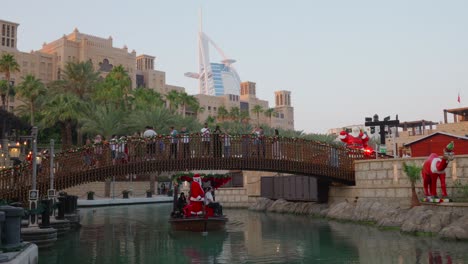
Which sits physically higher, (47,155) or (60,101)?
(60,101)

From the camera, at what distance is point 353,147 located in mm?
28688

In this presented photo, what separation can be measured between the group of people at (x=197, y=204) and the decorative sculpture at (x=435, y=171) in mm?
9415

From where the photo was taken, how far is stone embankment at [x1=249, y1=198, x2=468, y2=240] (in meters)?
17.6

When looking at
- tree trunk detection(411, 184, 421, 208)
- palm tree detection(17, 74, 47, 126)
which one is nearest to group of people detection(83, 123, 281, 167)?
tree trunk detection(411, 184, 421, 208)

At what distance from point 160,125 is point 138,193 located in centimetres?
1203

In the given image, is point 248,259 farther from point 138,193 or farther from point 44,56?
point 44,56

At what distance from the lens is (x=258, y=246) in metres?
17.4

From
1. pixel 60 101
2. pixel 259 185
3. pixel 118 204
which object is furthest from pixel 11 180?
pixel 60 101

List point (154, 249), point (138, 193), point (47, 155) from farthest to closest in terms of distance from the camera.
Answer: point (138, 193) < point (47, 155) < point (154, 249)

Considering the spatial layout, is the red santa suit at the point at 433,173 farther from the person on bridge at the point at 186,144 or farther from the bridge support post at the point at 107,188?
the bridge support post at the point at 107,188

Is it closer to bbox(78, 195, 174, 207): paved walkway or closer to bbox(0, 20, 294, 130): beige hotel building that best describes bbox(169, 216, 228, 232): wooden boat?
bbox(78, 195, 174, 207): paved walkway

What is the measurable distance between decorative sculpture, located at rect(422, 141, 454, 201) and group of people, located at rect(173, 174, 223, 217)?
9.42m

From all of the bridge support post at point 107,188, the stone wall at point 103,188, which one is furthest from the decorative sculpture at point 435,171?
the stone wall at point 103,188

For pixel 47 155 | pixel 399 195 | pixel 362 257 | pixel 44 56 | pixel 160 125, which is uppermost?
pixel 44 56
